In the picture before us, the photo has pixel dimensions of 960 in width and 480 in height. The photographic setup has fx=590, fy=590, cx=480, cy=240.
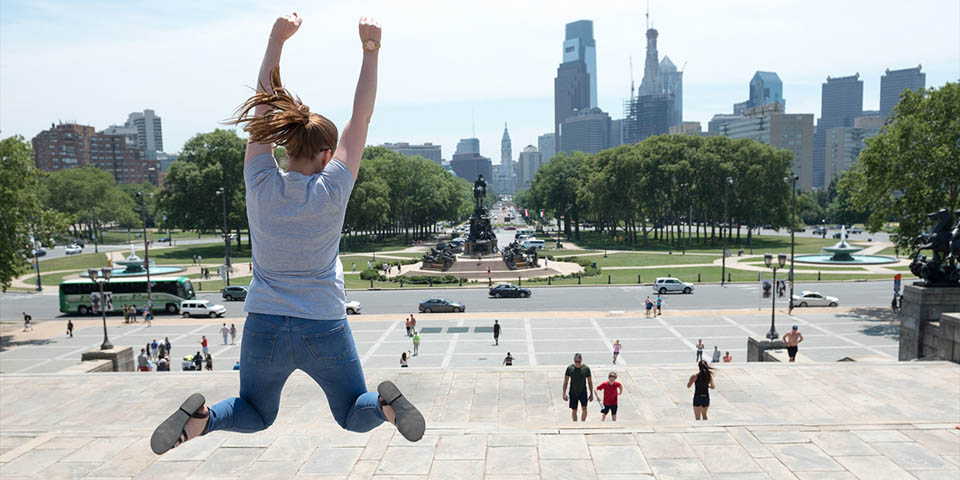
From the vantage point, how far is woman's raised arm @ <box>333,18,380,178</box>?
3387 millimetres

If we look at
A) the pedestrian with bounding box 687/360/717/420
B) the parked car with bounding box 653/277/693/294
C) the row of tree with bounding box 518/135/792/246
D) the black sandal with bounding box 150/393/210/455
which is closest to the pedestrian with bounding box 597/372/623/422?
the pedestrian with bounding box 687/360/717/420

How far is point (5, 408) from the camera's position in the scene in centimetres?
1348

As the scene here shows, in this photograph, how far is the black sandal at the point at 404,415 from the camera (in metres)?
3.12

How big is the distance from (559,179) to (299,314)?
92474mm

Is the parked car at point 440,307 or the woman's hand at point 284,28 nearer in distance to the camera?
the woman's hand at point 284,28

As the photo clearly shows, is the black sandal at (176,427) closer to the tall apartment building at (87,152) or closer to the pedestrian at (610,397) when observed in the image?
the pedestrian at (610,397)

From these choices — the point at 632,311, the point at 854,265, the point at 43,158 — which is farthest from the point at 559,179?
the point at 43,158

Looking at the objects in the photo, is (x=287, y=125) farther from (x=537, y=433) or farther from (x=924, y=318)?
(x=924, y=318)

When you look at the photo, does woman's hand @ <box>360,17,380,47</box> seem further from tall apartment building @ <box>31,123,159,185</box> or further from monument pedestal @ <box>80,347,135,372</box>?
tall apartment building @ <box>31,123,159,185</box>

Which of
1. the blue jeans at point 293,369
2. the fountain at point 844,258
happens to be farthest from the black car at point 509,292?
the blue jeans at point 293,369

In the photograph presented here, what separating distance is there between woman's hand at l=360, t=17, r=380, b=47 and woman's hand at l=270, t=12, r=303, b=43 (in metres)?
0.45

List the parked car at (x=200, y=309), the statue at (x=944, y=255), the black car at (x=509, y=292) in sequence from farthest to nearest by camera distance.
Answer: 1. the black car at (x=509, y=292)
2. the parked car at (x=200, y=309)
3. the statue at (x=944, y=255)

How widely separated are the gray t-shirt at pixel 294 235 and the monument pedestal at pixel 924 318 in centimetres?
1877

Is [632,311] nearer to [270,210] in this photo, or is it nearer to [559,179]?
[270,210]
